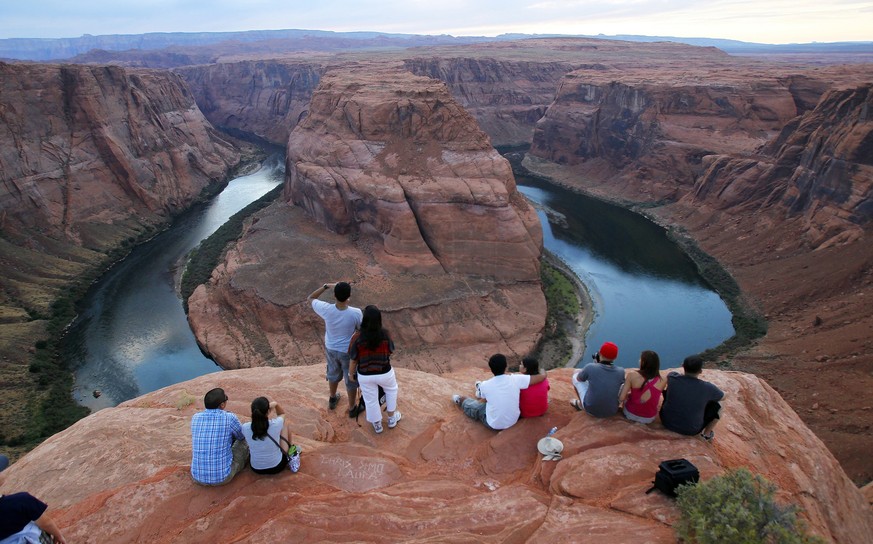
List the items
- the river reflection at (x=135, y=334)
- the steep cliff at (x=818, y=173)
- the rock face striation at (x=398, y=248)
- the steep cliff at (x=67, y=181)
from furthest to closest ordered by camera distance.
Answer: the steep cliff at (x=67, y=181), the steep cliff at (x=818, y=173), the rock face striation at (x=398, y=248), the river reflection at (x=135, y=334)

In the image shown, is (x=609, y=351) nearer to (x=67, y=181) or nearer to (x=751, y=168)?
(x=751, y=168)

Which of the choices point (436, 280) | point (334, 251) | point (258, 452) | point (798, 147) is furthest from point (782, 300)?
point (258, 452)

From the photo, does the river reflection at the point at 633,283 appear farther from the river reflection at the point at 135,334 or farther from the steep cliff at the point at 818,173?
the river reflection at the point at 135,334

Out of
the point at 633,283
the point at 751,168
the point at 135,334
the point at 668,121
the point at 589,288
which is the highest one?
the point at 668,121

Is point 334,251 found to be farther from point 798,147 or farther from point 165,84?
point 165,84

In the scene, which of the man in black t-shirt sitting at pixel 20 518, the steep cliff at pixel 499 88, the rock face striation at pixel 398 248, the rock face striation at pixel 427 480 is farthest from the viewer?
the steep cliff at pixel 499 88

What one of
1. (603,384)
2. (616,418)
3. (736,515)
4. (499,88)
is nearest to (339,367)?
(603,384)

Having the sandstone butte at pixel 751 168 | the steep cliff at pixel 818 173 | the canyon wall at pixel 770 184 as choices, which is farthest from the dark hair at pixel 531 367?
the steep cliff at pixel 818 173
